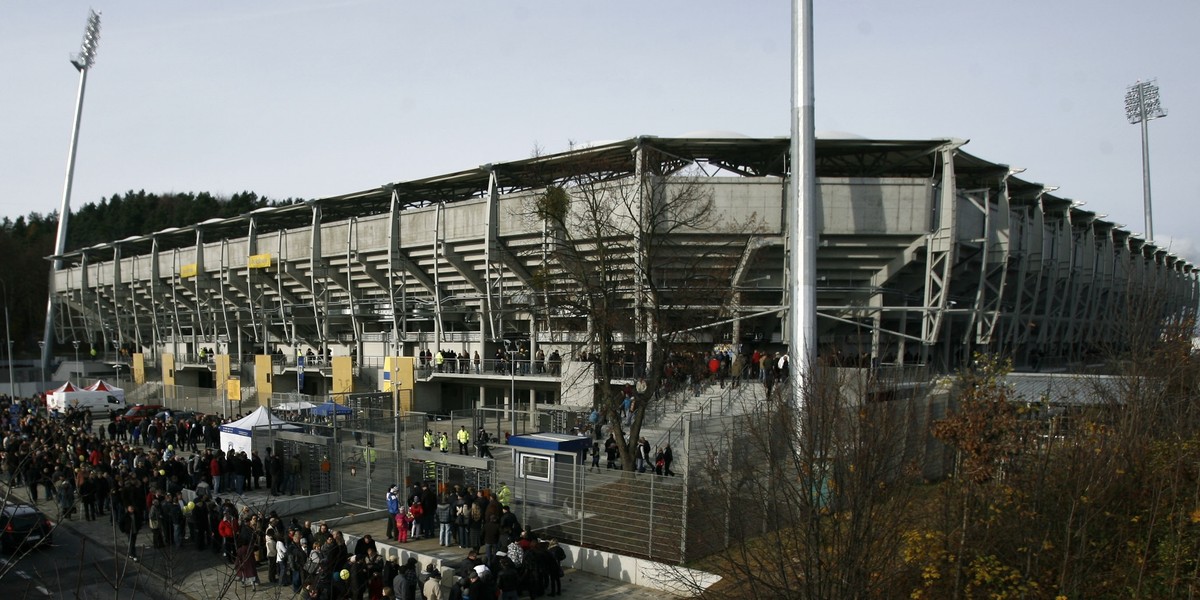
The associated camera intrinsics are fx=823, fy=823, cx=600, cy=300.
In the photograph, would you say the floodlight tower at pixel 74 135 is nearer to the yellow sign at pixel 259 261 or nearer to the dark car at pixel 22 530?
the yellow sign at pixel 259 261

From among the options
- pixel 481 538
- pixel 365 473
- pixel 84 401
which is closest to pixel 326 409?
pixel 365 473

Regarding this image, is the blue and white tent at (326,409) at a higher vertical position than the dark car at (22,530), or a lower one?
higher

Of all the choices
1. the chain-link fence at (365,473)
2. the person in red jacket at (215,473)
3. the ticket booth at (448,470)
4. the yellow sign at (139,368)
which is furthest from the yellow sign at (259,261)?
the ticket booth at (448,470)

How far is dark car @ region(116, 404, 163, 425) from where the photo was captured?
103ft

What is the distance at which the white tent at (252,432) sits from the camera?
68.9 ft

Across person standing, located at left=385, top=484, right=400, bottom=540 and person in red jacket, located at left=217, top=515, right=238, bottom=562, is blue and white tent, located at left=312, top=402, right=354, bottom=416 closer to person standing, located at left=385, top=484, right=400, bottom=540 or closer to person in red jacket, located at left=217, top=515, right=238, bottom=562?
person standing, located at left=385, top=484, right=400, bottom=540

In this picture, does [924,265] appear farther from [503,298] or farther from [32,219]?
[32,219]

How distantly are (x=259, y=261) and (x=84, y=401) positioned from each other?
41.9ft

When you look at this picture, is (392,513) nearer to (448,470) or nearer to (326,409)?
(448,470)

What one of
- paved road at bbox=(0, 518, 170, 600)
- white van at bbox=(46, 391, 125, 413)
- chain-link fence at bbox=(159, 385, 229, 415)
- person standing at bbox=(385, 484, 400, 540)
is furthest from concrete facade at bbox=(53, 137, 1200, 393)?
paved road at bbox=(0, 518, 170, 600)

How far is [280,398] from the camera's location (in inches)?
1355

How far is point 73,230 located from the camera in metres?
102

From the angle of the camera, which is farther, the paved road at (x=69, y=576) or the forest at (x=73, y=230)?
the forest at (x=73, y=230)

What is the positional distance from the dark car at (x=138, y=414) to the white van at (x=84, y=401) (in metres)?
1.27
